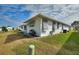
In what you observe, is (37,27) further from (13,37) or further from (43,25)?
(13,37)

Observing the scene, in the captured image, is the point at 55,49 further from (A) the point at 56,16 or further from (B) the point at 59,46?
(A) the point at 56,16

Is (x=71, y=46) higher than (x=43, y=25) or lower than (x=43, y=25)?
lower

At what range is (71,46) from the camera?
1.73 m

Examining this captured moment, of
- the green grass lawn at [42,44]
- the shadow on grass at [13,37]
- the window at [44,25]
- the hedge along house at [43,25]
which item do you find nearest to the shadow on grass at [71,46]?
the green grass lawn at [42,44]

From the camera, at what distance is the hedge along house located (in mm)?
1746

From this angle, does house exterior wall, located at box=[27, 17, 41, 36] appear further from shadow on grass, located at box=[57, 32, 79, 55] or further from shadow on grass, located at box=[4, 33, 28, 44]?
shadow on grass, located at box=[57, 32, 79, 55]

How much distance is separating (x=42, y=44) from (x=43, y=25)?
190 millimetres

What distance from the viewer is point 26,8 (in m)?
1.76

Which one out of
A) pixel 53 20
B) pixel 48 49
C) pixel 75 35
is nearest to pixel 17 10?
pixel 53 20

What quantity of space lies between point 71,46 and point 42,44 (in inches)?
11.3

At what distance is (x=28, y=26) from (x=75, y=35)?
1.56 feet

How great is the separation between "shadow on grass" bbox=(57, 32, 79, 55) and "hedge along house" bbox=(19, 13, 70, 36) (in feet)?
0.34

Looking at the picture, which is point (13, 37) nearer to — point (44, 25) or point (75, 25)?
point (44, 25)

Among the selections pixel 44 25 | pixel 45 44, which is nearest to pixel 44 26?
pixel 44 25
